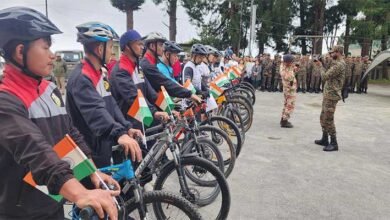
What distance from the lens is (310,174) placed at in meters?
5.39

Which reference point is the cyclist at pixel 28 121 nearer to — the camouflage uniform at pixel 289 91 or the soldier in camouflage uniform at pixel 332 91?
the soldier in camouflage uniform at pixel 332 91

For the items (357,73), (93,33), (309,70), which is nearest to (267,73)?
(309,70)

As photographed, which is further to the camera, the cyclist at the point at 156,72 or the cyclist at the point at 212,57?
the cyclist at the point at 212,57

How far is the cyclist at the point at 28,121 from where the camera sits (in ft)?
4.76

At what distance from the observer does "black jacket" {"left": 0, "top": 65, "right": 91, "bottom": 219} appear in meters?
1.45

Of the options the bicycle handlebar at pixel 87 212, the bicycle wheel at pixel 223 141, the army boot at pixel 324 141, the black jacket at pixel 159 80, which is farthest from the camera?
the army boot at pixel 324 141

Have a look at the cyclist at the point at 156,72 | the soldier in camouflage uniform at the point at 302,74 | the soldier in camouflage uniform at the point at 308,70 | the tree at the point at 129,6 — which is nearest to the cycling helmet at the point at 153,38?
the cyclist at the point at 156,72

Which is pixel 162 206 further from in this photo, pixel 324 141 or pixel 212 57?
pixel 212 57

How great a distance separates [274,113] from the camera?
11.1 metres

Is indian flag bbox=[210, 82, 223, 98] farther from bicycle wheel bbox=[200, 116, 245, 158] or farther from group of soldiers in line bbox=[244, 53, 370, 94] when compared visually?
group of soldiers in line bbox=[244, 53, 370, 94]

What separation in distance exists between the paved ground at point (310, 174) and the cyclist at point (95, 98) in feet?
5.73

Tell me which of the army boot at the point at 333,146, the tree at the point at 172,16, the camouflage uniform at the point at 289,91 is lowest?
the army boot at the point at 333,146

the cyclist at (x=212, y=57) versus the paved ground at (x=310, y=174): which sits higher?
the cyclist at (x=212, y=57)

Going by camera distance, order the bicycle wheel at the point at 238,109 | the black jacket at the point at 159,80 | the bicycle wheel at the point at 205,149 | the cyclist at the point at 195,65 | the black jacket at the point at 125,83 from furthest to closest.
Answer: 1. the cyclist at the point at 195,65
2. the bicycle wheel at the point at 238,109
3. the black jacket at the point at 159,80
4. the bicycle wheel at the point at 205,149
5. the black jacket at the point at 125,83
